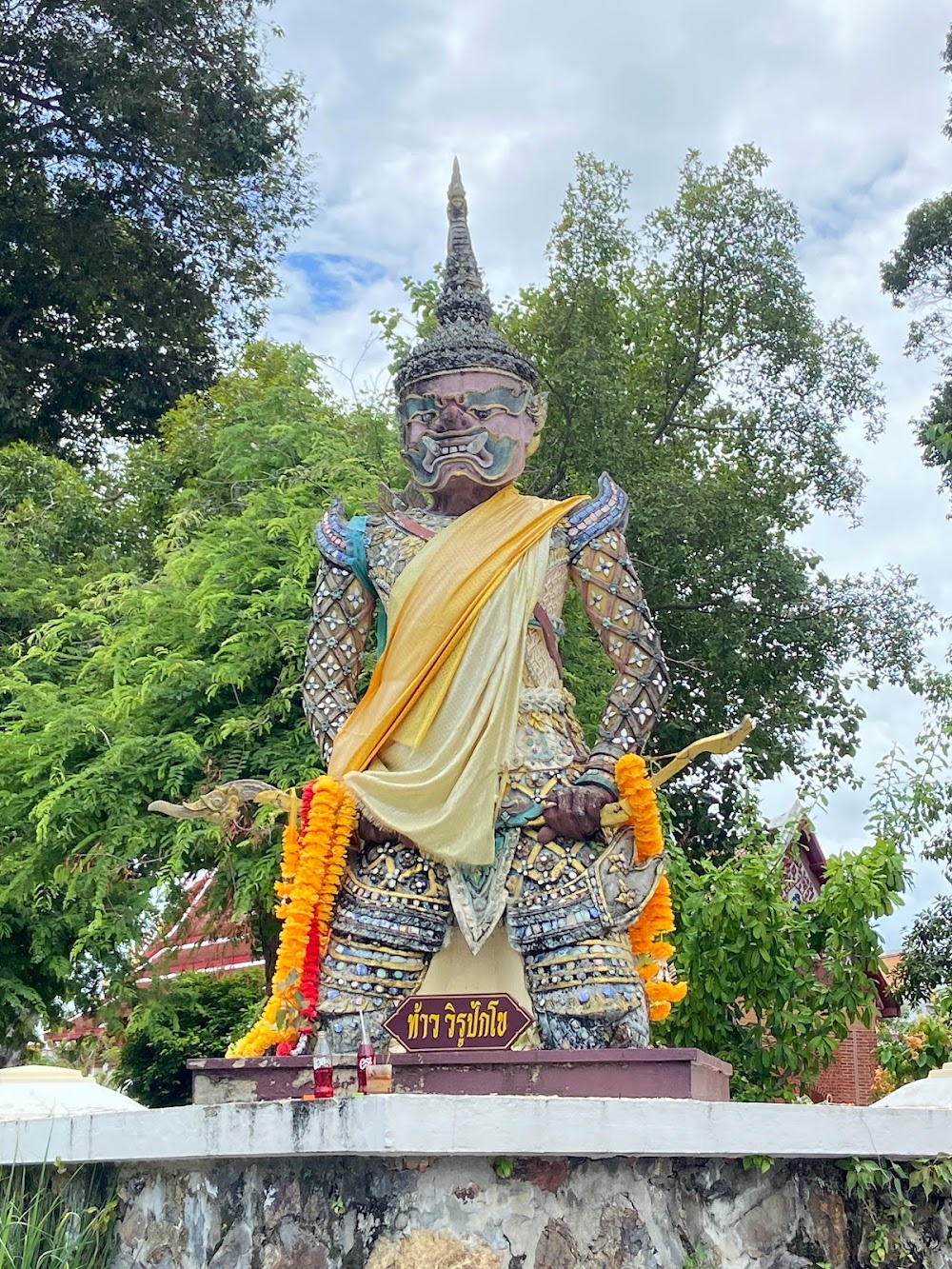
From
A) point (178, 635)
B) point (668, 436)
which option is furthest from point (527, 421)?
point (668, 436)

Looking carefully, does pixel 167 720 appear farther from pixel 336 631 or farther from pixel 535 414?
pixel 535 414

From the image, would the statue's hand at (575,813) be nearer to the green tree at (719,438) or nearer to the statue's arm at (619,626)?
the statue's arm at (619,626)

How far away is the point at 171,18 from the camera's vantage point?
15.4 meters

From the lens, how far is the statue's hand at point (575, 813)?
5664mm

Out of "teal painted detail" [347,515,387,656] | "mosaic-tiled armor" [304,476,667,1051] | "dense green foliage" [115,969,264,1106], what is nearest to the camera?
"mosaic-tiled armor" [304,476,667,1051]

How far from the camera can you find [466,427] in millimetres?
6289

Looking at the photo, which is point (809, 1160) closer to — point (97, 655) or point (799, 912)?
point (799, 912)

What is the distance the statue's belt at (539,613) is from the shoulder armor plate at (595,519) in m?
0.29

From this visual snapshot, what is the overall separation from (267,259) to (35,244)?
2417 millimetres

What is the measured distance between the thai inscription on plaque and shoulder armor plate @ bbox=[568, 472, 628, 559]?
72.4 inches

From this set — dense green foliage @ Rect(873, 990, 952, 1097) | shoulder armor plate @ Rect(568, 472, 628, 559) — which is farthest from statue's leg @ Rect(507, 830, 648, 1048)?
dense green foliage @ Rect(873, 990, 952, 1097)

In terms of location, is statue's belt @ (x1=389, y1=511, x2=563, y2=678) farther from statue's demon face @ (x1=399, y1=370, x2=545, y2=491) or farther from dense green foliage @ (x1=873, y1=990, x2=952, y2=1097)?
dense green foliage @ (x1=873, y1=990, x2=952, y2=1097)

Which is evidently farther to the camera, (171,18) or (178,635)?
(171,18)

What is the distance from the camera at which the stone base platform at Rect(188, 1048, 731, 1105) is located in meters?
4.95
